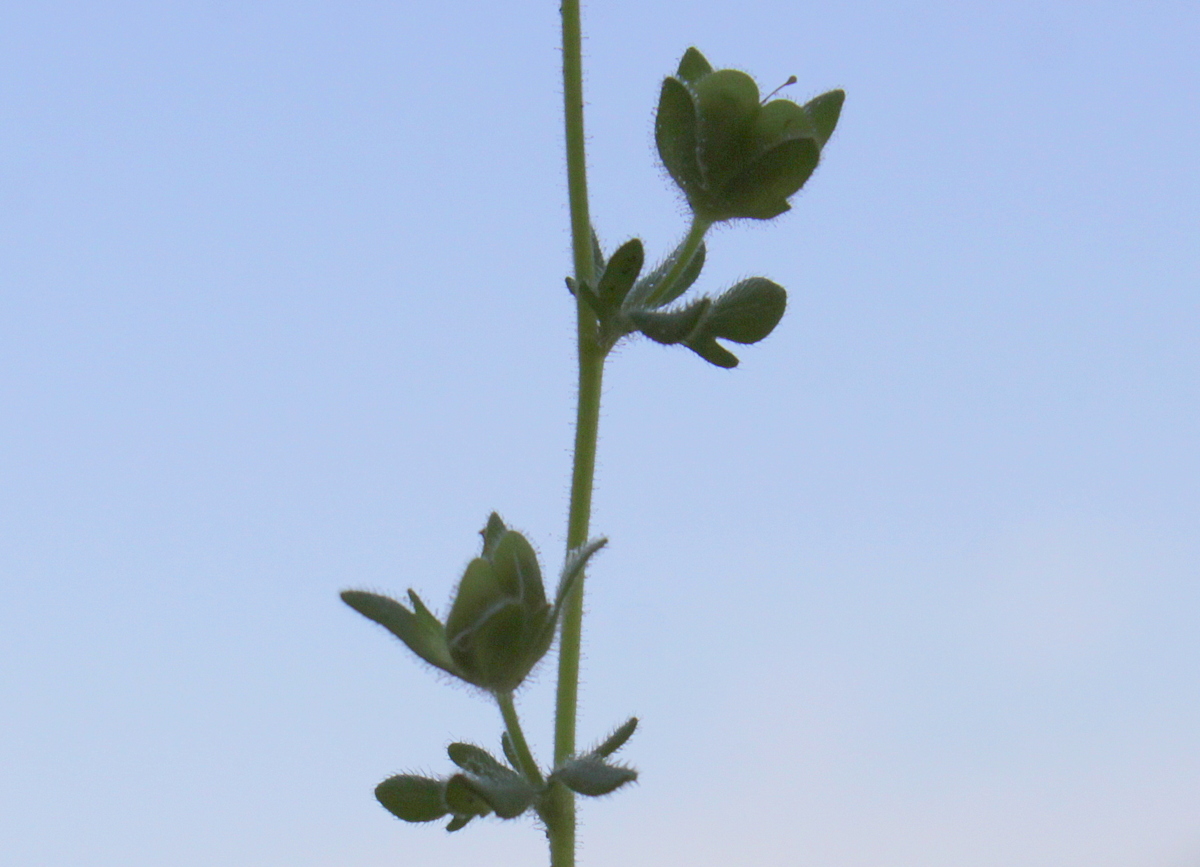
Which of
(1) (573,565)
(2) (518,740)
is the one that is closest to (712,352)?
(1) (573,565)

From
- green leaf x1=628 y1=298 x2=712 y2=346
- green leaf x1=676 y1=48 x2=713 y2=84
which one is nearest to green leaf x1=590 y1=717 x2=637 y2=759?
green leaf x1=628 y1=298 x2=712 y2=346

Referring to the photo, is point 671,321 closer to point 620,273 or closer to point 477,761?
point 620,273

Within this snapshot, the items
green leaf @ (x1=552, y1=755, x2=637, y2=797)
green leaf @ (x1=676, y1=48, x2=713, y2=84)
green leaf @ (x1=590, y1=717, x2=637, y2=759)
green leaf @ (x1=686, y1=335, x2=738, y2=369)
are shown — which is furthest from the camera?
green leaf @ (x1=676, y1=48, x2=713, y2=84)

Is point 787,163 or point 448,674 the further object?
point 787,163

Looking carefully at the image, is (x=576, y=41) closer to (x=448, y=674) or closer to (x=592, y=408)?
(x=592, y=408)

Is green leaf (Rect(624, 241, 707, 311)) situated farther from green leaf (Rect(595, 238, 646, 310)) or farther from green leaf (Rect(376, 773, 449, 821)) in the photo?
green leaf (Rect(376, 773, 449, 821))

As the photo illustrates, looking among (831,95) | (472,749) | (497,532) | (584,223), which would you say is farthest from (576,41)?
(472,749)
